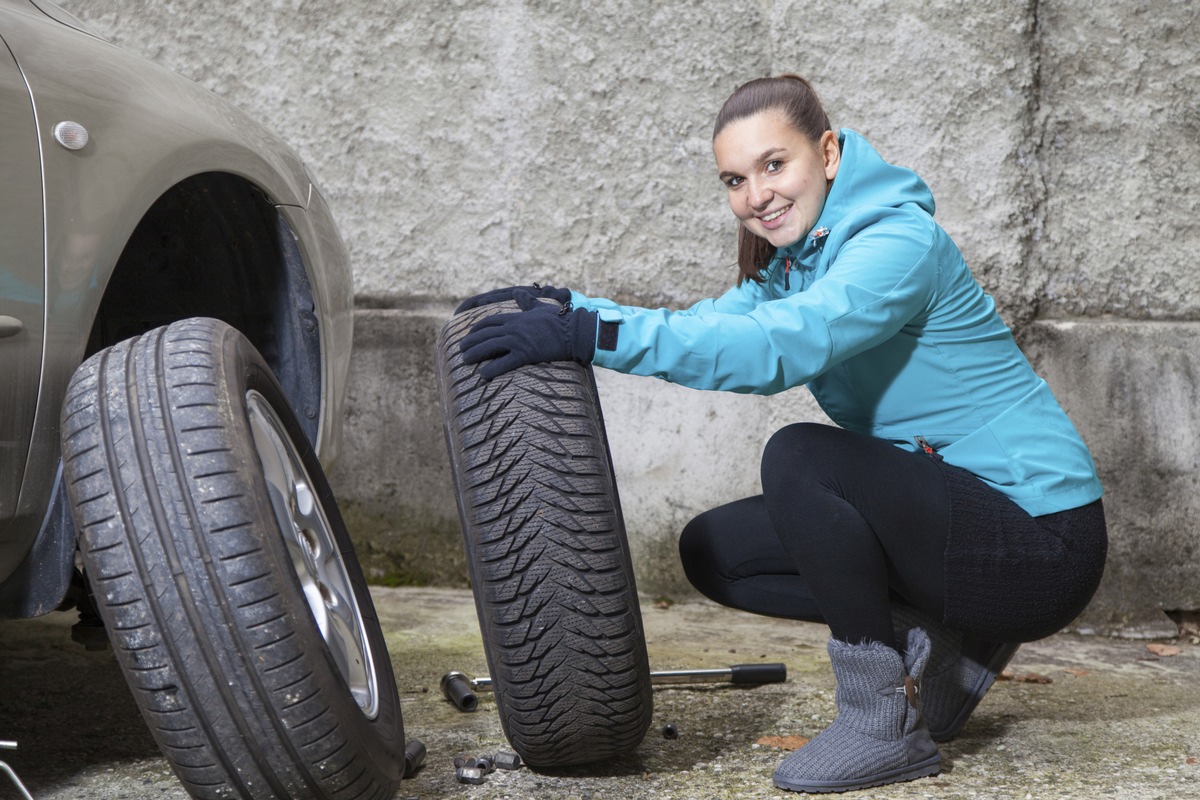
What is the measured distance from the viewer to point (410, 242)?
3.91 metres

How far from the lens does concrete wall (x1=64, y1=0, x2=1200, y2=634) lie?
342 centimetres

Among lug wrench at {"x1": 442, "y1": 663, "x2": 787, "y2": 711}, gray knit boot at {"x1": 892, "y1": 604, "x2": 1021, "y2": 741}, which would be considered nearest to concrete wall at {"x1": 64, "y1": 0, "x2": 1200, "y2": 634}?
lug wrench at {"x1": 442, "y1": 663, "x2": 787, "y2": 711}

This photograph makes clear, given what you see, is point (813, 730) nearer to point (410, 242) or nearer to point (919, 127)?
point (919, 127)

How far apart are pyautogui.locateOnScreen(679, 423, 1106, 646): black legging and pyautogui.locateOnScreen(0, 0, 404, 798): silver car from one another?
31.5 inches

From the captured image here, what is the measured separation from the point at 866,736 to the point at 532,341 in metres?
0.92

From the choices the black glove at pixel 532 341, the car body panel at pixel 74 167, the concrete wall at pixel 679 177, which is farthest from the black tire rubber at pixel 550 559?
the concrete wall at pixel 679 177

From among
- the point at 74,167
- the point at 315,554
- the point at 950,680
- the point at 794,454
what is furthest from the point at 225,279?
the point at 950,680

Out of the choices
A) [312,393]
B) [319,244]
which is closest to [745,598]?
[312,393]

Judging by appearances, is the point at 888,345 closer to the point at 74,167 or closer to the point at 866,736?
the point at 866,736

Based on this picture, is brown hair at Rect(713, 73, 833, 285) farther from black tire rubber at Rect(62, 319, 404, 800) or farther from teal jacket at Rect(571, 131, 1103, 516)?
black tire rubber at Rect(62, 319, 404, 800)

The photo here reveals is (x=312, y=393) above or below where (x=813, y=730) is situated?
above

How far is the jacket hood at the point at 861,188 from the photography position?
2123 mm

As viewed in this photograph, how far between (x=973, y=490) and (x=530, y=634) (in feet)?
2.77

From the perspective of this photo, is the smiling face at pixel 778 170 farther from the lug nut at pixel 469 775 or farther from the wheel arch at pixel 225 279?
the lug nut at pixel 469 775
